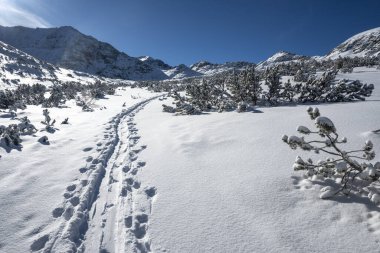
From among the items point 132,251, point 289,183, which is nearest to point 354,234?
point 289,183

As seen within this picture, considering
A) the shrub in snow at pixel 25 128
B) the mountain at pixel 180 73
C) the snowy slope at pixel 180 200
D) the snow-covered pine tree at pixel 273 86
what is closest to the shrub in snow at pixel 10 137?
the snowy slope at pixel 180 200

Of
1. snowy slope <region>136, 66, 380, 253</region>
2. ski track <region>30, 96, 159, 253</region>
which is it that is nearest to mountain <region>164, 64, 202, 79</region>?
snowy slope <region>136, 66, 380, 253</region>

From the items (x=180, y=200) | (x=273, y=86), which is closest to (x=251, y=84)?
(x=273, y=86)

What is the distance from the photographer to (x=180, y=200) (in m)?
3.96

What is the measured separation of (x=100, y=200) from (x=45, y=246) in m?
1.13

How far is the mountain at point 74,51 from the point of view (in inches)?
3895

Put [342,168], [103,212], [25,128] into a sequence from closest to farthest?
[342,168] → [103,212] → [25,128]

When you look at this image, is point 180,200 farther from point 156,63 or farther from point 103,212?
point 156,63

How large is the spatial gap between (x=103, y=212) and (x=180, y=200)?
1.04 metres

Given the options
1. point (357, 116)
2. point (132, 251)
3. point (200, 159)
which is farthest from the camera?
point (357, 116)

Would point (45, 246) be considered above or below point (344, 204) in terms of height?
below

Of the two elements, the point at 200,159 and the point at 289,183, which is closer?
the point at 289,183

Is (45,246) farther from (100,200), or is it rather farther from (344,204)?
(344,204)

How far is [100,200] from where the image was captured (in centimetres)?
415
